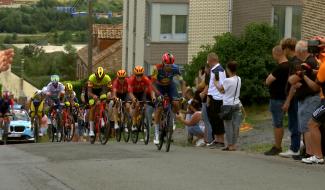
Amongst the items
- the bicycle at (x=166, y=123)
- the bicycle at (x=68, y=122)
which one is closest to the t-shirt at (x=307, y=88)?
the bicycle at (x=166, y=123)

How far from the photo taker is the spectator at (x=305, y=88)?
43.5 ft

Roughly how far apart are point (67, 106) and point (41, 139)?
396 centimetres

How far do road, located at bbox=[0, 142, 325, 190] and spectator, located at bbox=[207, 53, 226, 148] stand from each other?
5.52ft

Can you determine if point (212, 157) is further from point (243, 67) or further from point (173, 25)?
point (173, 25)

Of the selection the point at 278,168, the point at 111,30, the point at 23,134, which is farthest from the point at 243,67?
the point at 111,30

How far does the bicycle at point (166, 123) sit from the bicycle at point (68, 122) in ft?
25.7

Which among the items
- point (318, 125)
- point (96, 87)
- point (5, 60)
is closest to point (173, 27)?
point (96, 87)

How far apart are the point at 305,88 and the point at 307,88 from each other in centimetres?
4

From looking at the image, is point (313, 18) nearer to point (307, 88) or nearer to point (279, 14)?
point (307, 88)

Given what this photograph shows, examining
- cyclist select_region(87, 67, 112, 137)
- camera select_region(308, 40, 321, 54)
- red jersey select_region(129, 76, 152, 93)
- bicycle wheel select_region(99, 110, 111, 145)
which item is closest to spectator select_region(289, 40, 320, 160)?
camera select_region(308, 40, 321, 54)

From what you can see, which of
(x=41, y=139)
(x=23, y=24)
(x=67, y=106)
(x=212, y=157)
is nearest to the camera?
(x=212, y=157)

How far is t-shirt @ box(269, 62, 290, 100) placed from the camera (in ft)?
48.2

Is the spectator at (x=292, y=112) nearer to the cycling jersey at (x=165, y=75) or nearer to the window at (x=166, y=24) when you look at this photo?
the cycling jersey at (x=165, y=75)

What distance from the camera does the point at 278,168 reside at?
42.1 ft
